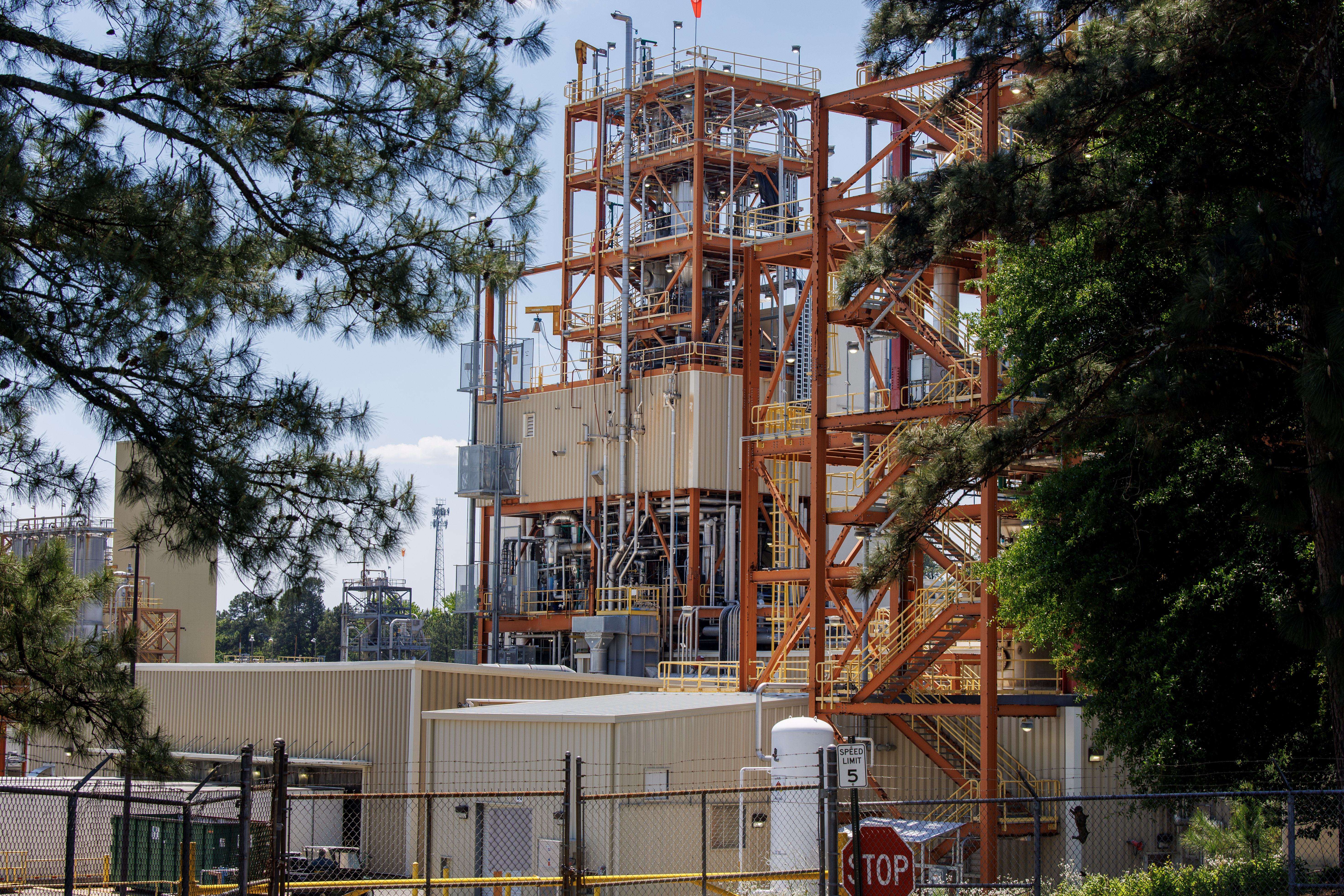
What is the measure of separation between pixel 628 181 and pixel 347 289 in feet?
127

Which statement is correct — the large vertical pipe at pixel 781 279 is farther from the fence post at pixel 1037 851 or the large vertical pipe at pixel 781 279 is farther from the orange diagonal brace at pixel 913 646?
the fence post at pixel 1037 851

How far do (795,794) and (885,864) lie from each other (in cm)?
1067

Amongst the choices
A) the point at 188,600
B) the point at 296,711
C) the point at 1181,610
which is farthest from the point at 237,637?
the point at 1181,610

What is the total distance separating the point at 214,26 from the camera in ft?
36.6

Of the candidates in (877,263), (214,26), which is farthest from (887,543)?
(214,26)

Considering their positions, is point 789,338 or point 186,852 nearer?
point 186,852

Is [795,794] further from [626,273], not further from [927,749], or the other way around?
[626,273]

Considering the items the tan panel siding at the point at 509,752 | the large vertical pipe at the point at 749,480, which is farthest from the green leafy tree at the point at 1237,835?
the large vertical pipe at the point at 749,480

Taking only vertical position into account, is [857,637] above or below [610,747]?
above

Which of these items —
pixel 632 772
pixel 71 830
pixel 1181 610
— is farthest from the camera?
pixel 632 772

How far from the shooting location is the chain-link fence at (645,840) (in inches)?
545

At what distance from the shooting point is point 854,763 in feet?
49.1

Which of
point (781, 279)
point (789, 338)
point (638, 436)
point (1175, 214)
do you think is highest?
point (781, 279)

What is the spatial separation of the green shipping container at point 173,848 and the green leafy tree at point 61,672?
8927mm
